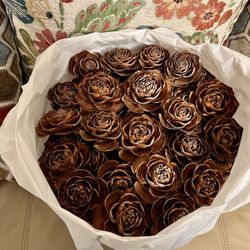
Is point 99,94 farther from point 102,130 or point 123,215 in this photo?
point 123,215

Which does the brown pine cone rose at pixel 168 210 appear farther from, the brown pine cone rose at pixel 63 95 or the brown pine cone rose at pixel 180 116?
Answer: the brown pine cone rose at pixel 63 95

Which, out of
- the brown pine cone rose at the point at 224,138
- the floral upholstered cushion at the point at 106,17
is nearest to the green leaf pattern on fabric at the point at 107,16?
the floral upholstered cushion at the point at 106,17

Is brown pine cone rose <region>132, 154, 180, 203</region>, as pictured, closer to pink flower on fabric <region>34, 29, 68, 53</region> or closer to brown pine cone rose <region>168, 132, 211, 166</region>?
brown pine cone rose <region>168, 132, 211, 166</region>

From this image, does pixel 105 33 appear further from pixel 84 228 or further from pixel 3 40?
pixel 84 228

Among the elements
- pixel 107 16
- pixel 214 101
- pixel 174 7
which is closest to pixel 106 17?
pixel 107 16

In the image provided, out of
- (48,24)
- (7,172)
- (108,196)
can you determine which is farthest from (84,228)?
(48,24)
